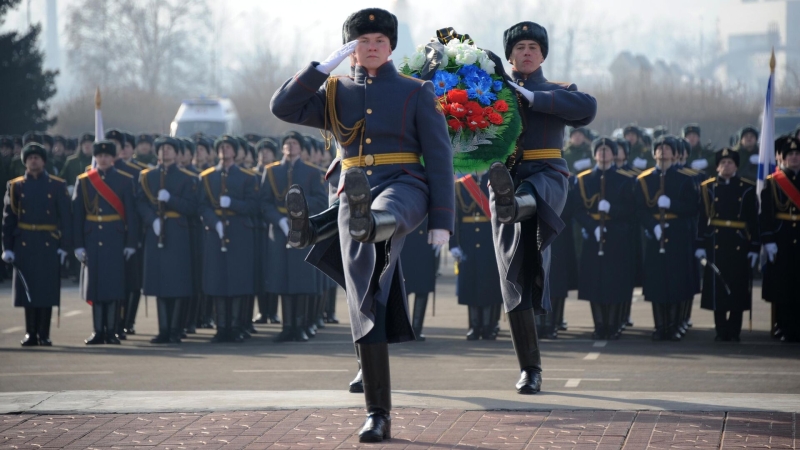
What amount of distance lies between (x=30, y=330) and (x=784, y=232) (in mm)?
7160

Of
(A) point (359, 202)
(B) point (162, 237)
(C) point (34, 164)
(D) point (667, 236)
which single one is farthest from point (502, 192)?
(C) point (34, 164)

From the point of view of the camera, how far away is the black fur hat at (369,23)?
6.50 metres

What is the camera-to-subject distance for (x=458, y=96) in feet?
24.1

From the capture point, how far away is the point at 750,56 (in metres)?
105

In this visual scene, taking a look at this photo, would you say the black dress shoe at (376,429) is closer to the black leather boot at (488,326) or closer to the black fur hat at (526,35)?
the black fur hat at (526,35)

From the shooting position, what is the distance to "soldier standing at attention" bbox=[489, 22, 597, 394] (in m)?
7.50

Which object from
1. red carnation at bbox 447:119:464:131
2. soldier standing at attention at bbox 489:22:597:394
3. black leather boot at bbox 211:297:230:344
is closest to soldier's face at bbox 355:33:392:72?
red carnation at bbox 447:119:464:131

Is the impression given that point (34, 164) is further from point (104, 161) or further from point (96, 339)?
point (96, 339)

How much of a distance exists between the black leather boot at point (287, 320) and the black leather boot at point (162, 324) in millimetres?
1070

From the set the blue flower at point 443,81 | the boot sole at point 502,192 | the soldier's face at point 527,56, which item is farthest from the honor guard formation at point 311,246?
Result: the boot sole at point 502,192

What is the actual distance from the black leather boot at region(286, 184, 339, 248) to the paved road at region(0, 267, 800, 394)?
265 cm

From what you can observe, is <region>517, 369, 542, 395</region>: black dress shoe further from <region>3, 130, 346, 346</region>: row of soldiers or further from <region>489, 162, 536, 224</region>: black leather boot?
<region>3, 130, 346, 346</region>: row of soldiers

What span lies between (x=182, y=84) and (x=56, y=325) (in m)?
60.3

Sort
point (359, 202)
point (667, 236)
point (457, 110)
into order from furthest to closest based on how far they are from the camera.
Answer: point (667, 236), point (457, 110), point (359, 202)
